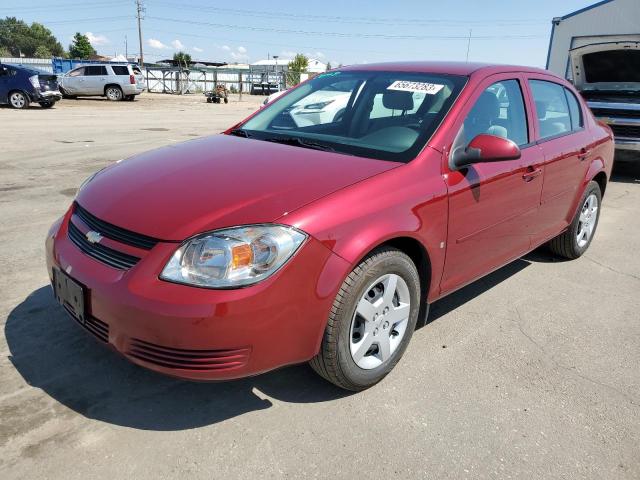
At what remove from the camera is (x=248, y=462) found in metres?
2.23

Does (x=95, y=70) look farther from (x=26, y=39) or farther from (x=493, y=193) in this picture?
(x=26, y=39)

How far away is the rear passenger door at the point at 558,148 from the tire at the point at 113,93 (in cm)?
2537

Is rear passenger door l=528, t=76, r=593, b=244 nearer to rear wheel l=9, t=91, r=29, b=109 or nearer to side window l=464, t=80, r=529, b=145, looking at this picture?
side window l=464, t=80, r=529, b=145

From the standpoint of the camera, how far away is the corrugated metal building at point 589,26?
1725 cm

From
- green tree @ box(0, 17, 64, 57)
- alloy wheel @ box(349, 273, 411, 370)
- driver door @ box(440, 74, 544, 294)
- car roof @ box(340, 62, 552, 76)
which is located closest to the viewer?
alloy wheel @ box(349, 273, 411, 370)

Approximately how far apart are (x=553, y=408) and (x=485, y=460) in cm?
62

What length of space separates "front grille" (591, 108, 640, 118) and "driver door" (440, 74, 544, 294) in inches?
226

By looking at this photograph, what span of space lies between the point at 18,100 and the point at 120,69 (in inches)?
282

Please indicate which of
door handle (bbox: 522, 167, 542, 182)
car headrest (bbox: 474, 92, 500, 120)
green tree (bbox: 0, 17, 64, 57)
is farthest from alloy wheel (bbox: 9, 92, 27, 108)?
green tree (bbox: 0, 17, 64, 57)

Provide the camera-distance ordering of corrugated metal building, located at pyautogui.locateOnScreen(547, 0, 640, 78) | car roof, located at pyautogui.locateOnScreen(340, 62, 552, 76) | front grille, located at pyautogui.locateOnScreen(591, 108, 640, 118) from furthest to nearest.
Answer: corrugated metal building, located at pyautogui.locateOnScreen(547, 0, 640, 78) → front grille, located at pyautogui.locateOnScreen(591, 108, 640, 118) → car roof, located at pyautogui.locateOnScreen(340, 62, 552, 76)

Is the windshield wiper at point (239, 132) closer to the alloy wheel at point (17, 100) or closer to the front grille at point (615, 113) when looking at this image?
the front grille at point (615, 113)

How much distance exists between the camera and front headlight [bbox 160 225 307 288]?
7.07ft

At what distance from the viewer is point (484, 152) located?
113 inches

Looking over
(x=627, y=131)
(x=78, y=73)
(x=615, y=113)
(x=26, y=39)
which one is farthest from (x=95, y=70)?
(x=26, y=39)
